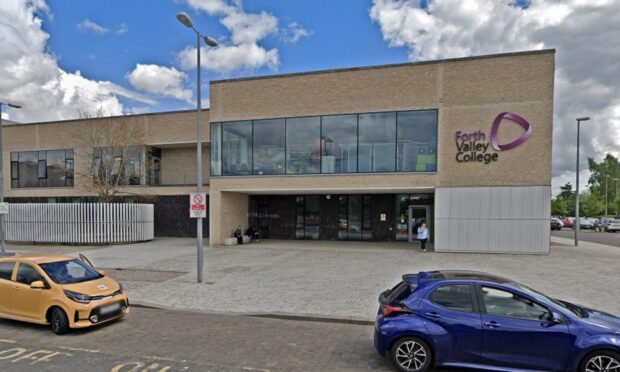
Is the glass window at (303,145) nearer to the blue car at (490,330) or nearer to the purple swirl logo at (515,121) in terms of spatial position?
the purple swirl logo at (515,121)

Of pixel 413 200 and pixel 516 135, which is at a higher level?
pixel 516 135

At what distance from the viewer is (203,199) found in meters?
10.1

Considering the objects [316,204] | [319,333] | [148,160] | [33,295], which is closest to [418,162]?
[316,204]

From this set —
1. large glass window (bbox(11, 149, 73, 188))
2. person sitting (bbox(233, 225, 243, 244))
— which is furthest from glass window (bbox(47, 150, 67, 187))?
person sitting (bbox(233, 225, 243, 244))

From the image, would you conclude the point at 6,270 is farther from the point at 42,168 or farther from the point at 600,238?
the point at 600,238

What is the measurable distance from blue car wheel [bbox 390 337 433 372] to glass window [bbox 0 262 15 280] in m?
7.36

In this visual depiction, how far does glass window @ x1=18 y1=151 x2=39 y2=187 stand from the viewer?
90.1 ft

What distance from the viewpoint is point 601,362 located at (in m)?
4.14

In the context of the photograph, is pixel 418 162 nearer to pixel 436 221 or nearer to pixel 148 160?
pixel 436 221

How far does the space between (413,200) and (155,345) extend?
17.3 meters

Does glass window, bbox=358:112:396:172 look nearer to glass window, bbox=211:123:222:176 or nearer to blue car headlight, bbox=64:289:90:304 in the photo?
glass window, bbox=211:123:222:176

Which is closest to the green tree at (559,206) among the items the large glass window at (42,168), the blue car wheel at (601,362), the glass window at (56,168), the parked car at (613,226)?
the parked car at (613,226)

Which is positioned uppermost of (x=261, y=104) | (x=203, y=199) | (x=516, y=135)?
(x=261, y=104)

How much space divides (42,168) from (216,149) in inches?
700
